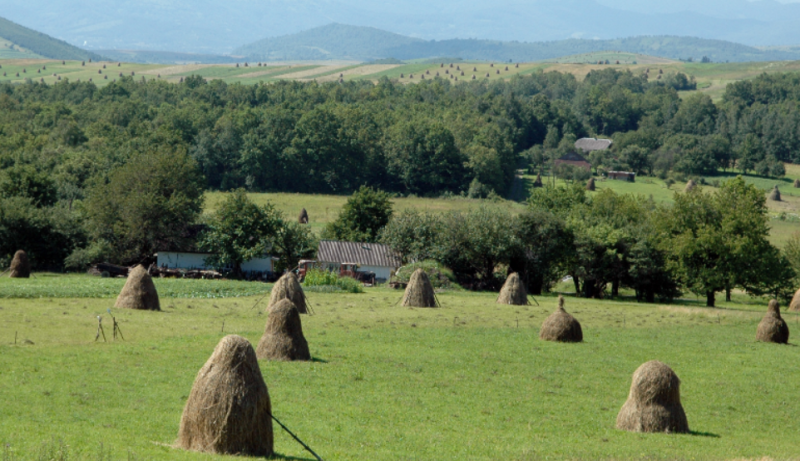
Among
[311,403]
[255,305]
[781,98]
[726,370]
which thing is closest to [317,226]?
[255,305]

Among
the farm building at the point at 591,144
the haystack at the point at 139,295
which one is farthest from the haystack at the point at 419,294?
the farm building at the point at 591,144

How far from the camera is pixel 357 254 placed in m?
61.3

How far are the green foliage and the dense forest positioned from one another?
14.6 meters

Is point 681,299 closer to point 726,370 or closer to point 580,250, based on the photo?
point 580,250

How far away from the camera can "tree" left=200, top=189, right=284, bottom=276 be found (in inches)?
2312

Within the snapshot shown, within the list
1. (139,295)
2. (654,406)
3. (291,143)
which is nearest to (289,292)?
(139,295)

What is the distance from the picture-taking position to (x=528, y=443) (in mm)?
18828

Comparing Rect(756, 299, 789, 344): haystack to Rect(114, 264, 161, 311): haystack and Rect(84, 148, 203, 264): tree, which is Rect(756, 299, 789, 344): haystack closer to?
Rect(114, 264, 161, 311): haystack

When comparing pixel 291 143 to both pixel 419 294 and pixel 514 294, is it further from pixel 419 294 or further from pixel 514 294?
pixel 419 294

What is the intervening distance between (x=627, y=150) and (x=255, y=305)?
347ft

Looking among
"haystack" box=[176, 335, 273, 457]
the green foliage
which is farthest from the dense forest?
"haystack" box=[176, 335, 273, 457]

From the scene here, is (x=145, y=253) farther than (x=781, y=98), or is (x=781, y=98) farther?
(x=781, y=98)

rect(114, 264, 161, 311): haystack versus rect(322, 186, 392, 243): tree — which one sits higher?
rect(114, 264, 161, 311): haystack

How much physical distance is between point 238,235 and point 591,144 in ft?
361
